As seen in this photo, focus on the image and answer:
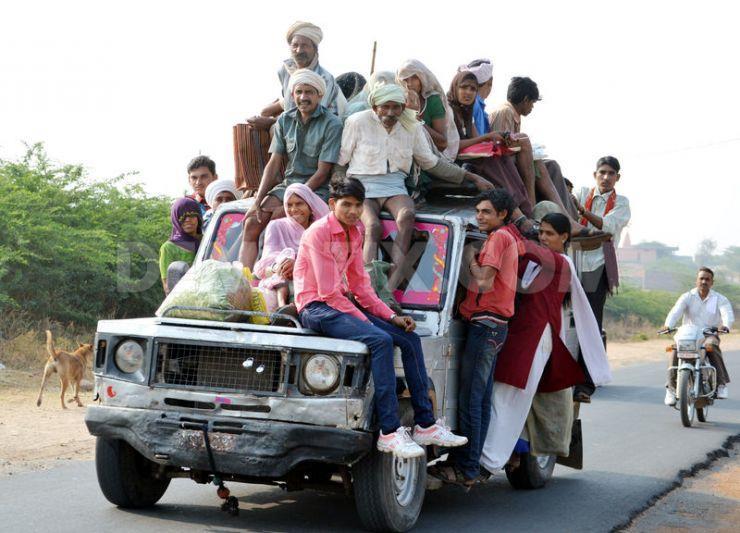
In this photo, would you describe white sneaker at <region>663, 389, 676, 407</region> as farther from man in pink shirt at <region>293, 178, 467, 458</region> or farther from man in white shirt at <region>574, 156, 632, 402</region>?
man in pink shirt at <region>293, 178, 467, 458</region>

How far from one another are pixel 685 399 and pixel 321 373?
8.02 metres

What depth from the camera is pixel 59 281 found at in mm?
16969

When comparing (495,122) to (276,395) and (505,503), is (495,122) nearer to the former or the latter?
(505,503)

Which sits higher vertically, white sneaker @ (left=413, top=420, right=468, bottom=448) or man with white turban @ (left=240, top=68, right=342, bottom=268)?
man with white turban @ (left=240, top=68, right=342, bottom=268)

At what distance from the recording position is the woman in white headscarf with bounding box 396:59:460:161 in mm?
8391

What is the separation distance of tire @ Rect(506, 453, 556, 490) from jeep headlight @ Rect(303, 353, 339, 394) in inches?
109

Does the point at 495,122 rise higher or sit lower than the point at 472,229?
higher

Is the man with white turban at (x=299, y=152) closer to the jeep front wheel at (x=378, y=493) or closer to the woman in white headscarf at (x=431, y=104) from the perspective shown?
the woman in white headscarf at (x=431, y=104)

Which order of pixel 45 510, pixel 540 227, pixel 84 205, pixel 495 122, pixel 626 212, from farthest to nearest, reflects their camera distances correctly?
1. pixel 84 205
2. pixel 626 212
3. pixel 495 122
4. pixel 540 227
5. pixel 45 510

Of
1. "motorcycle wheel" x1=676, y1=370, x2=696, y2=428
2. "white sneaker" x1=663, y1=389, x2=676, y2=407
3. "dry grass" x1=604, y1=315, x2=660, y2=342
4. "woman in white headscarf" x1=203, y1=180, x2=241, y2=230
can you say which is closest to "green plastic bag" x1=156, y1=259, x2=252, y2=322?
"woman in white headscarf" x1=203, y1=180, x2=241, y2=230

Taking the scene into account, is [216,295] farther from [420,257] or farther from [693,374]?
[693,374]

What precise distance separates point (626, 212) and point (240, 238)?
5031 millimetres

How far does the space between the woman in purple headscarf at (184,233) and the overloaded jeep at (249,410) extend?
6.70 ft

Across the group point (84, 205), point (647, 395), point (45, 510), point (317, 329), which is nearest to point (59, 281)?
point (84, 205)
